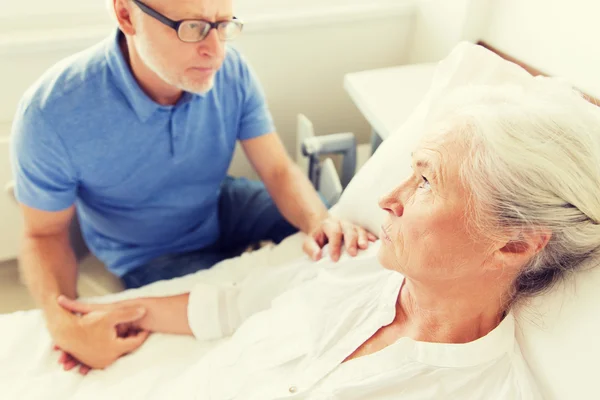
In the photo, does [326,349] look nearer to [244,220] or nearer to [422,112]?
[422,112]

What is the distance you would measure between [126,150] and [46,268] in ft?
1.05

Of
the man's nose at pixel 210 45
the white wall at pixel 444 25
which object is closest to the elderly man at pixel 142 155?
the man's nose at pixel 210 45

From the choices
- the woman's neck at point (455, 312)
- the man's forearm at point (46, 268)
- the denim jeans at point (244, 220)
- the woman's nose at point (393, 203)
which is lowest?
the denim jeans at point (244, 220)

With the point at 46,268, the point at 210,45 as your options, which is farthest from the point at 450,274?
the point at 46,268

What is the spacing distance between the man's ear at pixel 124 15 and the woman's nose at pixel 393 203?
65cm

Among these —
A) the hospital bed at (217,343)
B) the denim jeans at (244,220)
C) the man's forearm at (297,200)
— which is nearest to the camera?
the hospital bed at (217,343)

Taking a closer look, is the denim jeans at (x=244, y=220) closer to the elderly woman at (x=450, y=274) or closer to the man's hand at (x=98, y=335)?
the man's hand at (x=98, y=335)

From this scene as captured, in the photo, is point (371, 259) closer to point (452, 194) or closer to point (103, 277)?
point (452, 194)

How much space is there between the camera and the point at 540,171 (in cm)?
63

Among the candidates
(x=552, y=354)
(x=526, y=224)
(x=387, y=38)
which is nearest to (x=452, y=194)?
(x=526, y=224)

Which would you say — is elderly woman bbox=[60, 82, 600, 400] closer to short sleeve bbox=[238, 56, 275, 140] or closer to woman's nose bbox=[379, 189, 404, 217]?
woman's nose bbox=[379, 189, 404, 217]

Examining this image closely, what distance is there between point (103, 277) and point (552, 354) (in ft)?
3.83

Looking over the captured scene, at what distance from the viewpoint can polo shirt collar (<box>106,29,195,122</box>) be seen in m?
1.05

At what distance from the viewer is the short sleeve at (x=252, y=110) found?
1.24 metres
